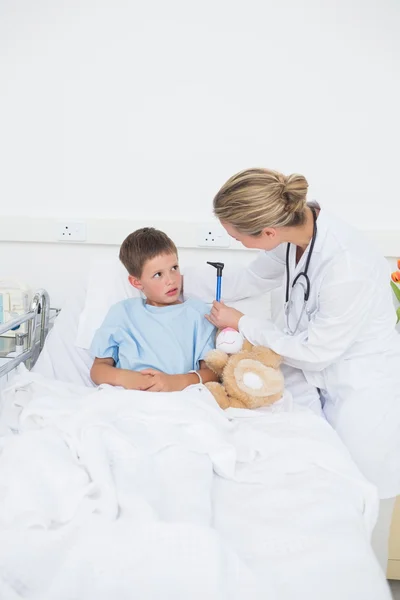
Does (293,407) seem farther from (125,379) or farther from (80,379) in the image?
(80,379)

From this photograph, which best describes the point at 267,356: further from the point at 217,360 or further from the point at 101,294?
the point at 101,294

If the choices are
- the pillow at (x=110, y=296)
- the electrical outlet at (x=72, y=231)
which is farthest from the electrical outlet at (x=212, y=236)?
the electrical outlet at (x=72, y=231)

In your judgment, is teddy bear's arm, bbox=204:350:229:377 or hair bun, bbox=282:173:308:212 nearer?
hair bun, bbox=282:173:308:212

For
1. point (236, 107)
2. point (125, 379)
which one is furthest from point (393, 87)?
point (125, 379)

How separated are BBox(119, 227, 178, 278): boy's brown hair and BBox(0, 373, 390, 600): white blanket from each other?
1.69ft

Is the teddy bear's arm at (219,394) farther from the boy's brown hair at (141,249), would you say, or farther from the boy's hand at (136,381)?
the boy's brown hair at (141,249)

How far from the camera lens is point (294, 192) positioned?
4.79 ft

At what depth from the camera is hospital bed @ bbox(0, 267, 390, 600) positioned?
2.57 ft

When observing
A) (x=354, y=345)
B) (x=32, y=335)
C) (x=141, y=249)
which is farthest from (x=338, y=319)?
(x=32, y=335)

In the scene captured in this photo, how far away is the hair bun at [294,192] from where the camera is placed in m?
1.46

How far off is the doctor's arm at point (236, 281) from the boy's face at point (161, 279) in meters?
0.12

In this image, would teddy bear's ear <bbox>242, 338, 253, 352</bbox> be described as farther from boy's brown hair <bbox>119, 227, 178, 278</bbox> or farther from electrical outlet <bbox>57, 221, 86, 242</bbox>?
electrical outlet <bbox>57, 221, 86, 242</bbox>

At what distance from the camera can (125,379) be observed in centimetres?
163

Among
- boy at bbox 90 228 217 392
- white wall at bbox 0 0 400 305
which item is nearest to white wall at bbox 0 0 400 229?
white wall at bbox 0 0 400 305
